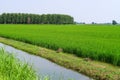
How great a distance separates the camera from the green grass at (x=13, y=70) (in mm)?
6988

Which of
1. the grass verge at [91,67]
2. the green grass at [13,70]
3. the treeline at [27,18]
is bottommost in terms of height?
the treeline at [27,18]

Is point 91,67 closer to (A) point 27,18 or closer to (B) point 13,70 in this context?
(B) point 13,70

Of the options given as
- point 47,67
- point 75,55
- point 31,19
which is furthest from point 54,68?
point 31,19

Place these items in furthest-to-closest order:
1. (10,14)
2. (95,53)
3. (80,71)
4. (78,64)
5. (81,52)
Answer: (10,14)
(81,52)
(95,53)
(78,64)
(80,71)

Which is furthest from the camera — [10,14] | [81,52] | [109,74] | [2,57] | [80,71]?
[10,14]

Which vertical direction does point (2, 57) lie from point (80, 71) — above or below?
above

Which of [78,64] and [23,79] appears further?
[78,64]

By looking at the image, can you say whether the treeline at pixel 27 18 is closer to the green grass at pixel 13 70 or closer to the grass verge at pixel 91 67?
the grass verge at pixel 91 67

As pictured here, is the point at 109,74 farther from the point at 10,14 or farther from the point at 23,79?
the point at 10,14

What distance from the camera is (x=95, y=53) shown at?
13.5 meters

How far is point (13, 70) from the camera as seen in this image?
781 centimetres

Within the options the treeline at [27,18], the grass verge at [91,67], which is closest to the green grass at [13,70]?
the grass verge at [91,67]

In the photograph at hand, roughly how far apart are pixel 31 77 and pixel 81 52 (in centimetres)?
772

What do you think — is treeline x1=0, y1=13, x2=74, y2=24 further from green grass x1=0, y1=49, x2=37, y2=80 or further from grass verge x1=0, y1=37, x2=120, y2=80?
green grass x1=0, y1=49, x2=37, y2=80
